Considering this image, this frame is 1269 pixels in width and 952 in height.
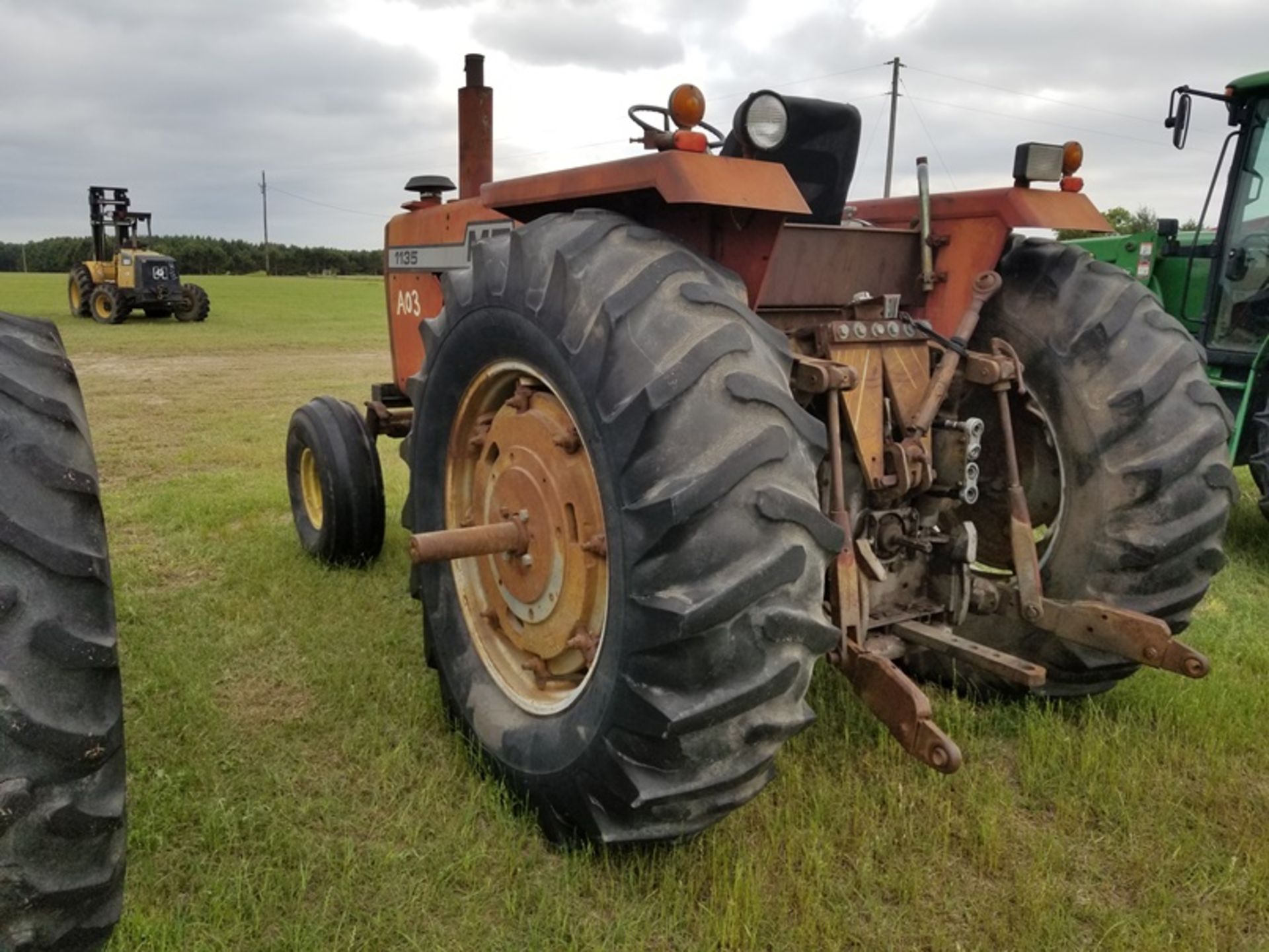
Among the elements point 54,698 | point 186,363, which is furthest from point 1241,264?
point 186,363

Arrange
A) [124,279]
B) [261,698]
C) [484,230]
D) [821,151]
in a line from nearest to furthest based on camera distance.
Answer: [821,151] → [261,698] → [484,230] → [124,279]

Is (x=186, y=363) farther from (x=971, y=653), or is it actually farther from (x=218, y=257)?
(x=218, y=257)

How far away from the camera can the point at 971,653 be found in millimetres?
2736

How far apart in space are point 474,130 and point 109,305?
69.9 ft

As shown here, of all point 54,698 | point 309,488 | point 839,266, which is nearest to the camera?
point 54,698

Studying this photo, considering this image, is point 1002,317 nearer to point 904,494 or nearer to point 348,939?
point 904,494

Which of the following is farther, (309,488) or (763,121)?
(309,488)

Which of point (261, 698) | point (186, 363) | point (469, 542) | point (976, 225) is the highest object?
point (976, 225)

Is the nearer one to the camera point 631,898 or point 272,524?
point 631,898

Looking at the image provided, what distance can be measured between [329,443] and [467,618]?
6.43ft

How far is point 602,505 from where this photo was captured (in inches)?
88.4

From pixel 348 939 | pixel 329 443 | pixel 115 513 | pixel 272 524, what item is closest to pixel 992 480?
pixel 348 939

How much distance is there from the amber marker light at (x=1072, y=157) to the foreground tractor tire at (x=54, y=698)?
2885 mm

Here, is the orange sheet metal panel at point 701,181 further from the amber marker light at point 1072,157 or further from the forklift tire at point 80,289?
the forklift tire at point 80,289
